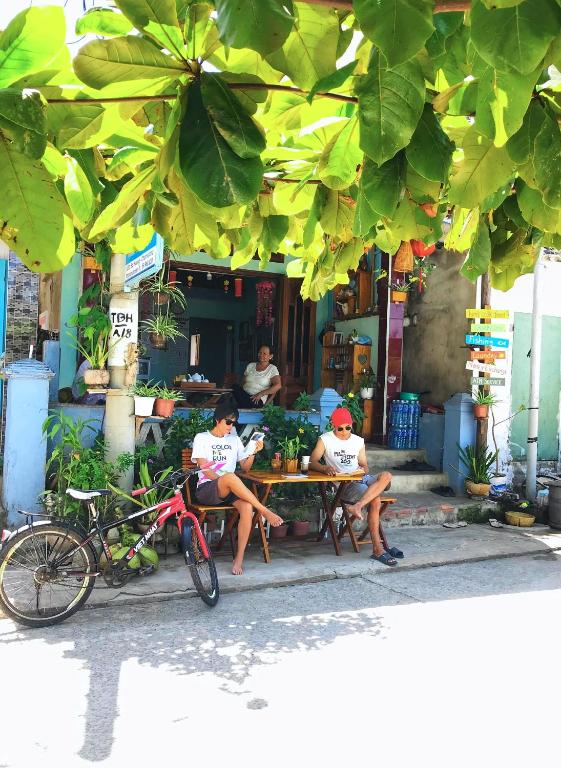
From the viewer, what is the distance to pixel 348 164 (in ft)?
4.93

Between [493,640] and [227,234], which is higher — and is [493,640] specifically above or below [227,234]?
below

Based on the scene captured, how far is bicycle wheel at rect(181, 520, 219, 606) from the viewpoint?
4691 millimetres

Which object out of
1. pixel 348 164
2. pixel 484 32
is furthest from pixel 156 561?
pixel 484 32

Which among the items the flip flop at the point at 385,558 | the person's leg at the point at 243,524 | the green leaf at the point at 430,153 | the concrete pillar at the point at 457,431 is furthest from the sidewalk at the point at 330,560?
the green leaf at the point at 430,153

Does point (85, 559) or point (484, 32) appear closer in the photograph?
point (484, 32)

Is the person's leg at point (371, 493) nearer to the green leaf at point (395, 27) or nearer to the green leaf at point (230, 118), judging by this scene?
the green leaf at point (230, 118)

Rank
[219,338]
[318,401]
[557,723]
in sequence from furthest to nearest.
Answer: [219,338] < [318,401] < [557,723]

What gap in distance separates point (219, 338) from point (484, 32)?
12522mm

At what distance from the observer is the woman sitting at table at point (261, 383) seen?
855 cm

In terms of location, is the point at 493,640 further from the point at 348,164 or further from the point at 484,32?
the point at 484,32

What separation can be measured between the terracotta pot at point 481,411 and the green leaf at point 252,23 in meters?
8.32

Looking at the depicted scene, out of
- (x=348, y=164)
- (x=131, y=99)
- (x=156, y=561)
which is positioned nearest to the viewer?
(x=131, y=99)

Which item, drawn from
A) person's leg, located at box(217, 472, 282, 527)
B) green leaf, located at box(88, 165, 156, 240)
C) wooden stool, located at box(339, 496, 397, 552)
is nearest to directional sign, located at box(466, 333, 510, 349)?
wooden stool, located at box(339, 496, 397, 552)

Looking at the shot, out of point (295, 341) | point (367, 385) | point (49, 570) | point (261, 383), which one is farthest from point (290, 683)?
point (295, 341)
